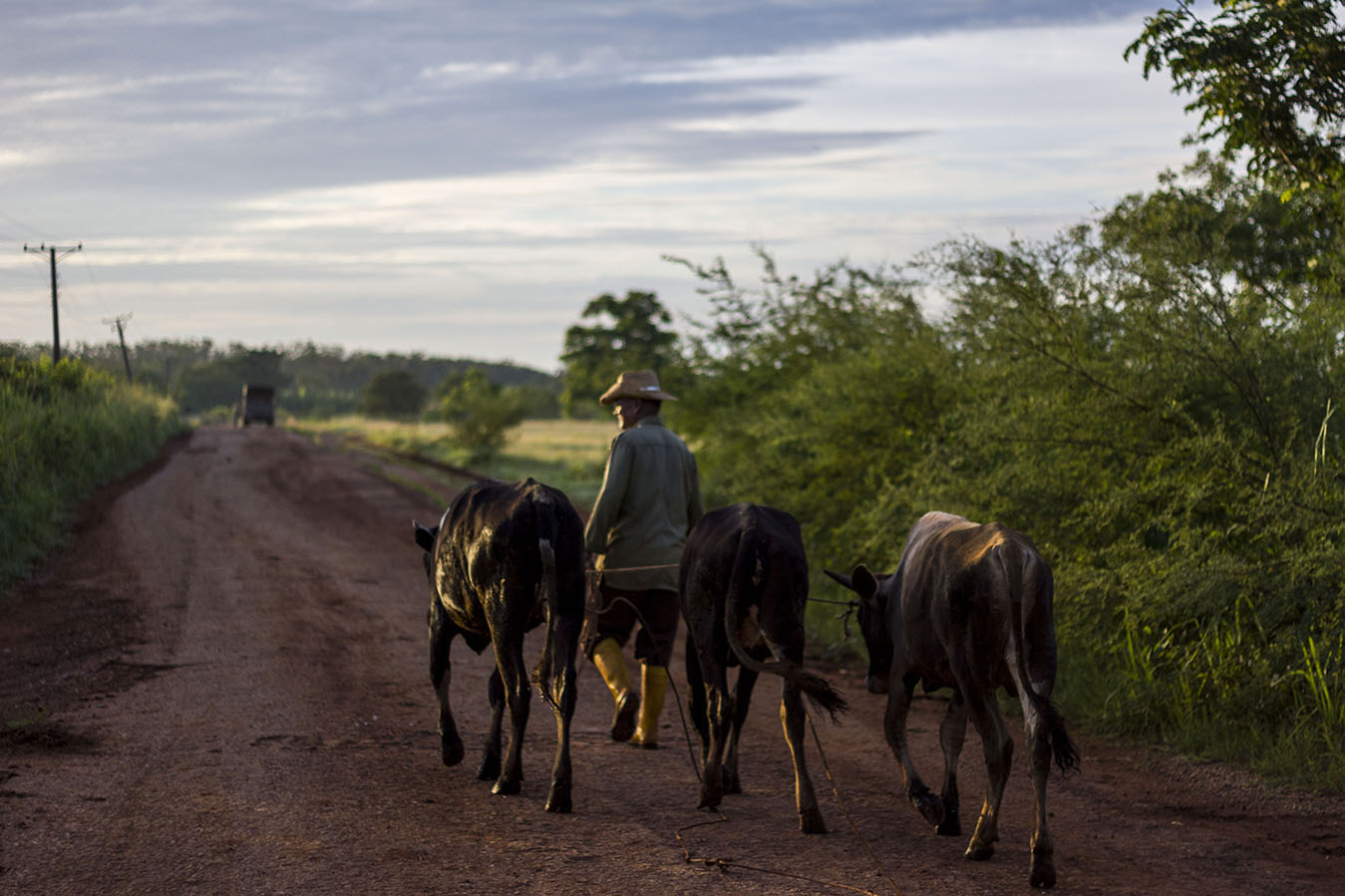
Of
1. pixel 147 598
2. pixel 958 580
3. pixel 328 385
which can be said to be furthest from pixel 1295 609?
pixel 328 385

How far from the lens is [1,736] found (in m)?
6.88

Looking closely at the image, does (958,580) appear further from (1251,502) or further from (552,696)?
(1251,502)

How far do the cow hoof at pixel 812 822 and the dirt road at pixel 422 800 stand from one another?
0.36 feet

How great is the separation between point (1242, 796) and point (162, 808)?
17.6ft

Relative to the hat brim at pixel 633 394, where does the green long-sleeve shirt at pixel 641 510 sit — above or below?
below

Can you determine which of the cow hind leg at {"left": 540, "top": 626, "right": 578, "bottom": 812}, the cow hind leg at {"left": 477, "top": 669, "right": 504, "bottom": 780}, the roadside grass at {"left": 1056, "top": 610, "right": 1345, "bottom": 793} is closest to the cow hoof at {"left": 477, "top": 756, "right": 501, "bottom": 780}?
the cow hind leg at {"left": 477, "top": 669, "right": 504, "bottom": 780}

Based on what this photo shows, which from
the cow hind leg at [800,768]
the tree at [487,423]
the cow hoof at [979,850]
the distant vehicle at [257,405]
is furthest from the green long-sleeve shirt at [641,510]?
the distant vehicle at [257,405]

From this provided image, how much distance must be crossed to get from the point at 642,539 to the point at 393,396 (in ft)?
267

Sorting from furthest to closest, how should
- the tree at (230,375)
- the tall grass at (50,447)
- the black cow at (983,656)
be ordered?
the tree at (230,375)
the tall grass at (50,447)
the black cow at (983,656)

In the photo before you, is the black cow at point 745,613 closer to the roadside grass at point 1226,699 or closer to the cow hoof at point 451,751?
the cow hoof at point 451,751

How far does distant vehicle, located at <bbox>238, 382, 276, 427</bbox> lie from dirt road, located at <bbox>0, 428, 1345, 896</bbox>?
1962 inches

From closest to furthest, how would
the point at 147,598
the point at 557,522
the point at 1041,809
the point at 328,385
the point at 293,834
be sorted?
the point at 1041,809, the point at 293,834, the point at 557,522, the point at 147,598, the point at 328,385

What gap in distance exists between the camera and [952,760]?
18.2 feet

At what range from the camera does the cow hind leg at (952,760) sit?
17.7 feet
